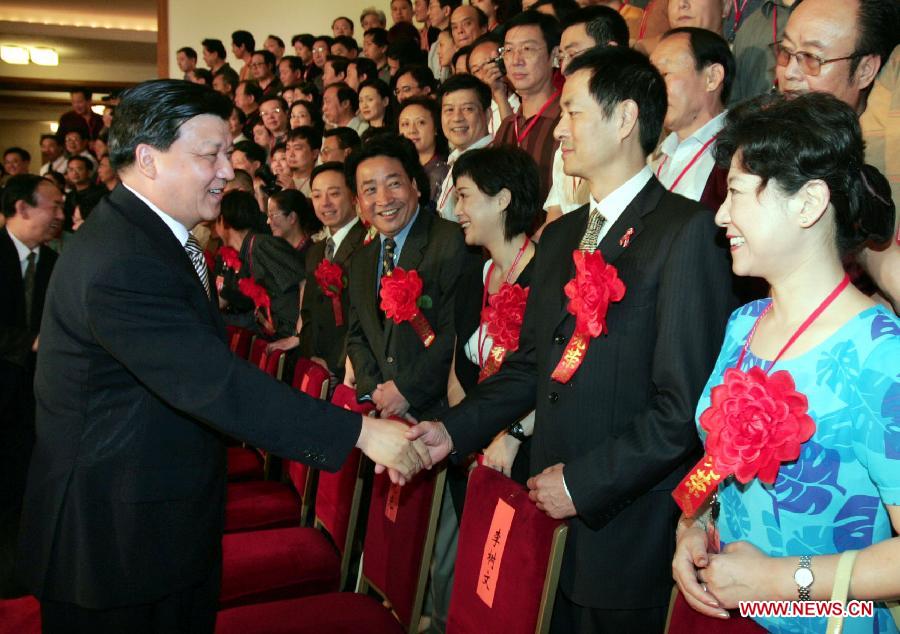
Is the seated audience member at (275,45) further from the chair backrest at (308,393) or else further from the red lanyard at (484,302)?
the red lanyard at (484,302)

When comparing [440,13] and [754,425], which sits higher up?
[440,13]

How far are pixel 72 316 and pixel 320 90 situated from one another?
636cm

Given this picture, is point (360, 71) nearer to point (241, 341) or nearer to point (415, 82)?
point (415, 82)

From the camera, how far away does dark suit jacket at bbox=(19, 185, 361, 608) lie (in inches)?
61.5

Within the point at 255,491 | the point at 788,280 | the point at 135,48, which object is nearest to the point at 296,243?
the point at 255,491

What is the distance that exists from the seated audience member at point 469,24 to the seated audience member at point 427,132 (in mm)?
1372

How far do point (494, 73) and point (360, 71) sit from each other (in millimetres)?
2630

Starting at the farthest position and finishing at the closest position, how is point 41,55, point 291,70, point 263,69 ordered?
point 41,55 → point 263,69 → point 291,70

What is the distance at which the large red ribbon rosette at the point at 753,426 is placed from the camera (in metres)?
1.16

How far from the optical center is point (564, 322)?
178cm

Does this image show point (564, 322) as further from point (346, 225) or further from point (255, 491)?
point (346, 225)

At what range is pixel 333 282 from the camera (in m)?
3.69

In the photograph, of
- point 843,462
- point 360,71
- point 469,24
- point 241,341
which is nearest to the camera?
point 843,462

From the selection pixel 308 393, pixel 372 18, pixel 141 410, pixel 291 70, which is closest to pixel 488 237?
pixel 308 393
